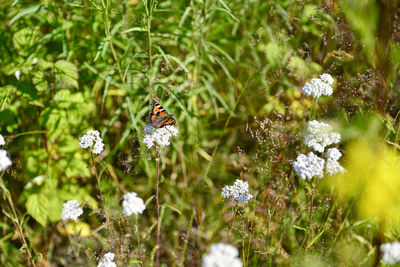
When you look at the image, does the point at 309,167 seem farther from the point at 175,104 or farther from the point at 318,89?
the point at 175,104

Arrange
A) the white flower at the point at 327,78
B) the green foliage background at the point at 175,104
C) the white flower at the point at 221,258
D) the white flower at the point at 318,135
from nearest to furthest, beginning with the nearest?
the white flower at the point at 221,258 → the white flower at the point at 318,135 → the white flower at the point at 327,78 → the green foliage background at the point at 175,104

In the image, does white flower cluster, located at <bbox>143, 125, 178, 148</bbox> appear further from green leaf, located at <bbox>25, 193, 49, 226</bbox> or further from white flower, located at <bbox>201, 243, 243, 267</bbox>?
green leaf, located at <bbox>25, 193, 49, 226</bbox>

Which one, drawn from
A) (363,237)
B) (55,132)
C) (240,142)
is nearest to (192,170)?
(240,142)

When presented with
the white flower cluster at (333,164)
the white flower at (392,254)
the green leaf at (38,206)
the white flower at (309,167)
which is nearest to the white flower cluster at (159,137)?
the white flower at (309,167)

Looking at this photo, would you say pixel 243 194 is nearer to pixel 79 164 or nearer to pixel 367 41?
pixel 367 41

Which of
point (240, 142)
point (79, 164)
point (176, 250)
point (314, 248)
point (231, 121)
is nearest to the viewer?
point (314, 248)

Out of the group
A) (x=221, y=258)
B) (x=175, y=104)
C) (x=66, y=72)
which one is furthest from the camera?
(x=175, y=104)

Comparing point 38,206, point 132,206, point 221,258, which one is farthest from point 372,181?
point 38,206

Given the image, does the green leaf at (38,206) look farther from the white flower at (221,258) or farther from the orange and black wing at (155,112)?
the white flower at (221,258)
